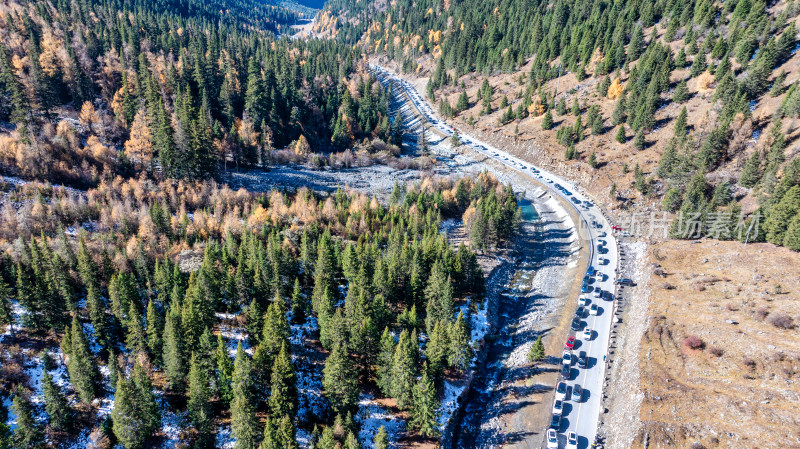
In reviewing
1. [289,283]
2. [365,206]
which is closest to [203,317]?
[289,283]

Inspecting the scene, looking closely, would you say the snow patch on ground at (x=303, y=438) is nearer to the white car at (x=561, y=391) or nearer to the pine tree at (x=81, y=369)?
the pine tree at (x=81, y=369)

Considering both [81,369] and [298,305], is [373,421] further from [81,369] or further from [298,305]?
[81,369]

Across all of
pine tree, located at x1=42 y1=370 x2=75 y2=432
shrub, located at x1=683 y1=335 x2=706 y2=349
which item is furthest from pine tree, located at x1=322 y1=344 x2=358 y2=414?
shrub, located at x1=683 y1=335 x2=706 y2=349

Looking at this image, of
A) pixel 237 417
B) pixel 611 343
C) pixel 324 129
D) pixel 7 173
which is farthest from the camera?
Result: pixel 324 129

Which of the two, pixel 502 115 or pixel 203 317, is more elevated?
pixel 502 115

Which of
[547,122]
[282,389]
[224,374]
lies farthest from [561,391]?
[547,122]

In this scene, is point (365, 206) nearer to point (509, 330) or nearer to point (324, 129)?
point (509, 330)
